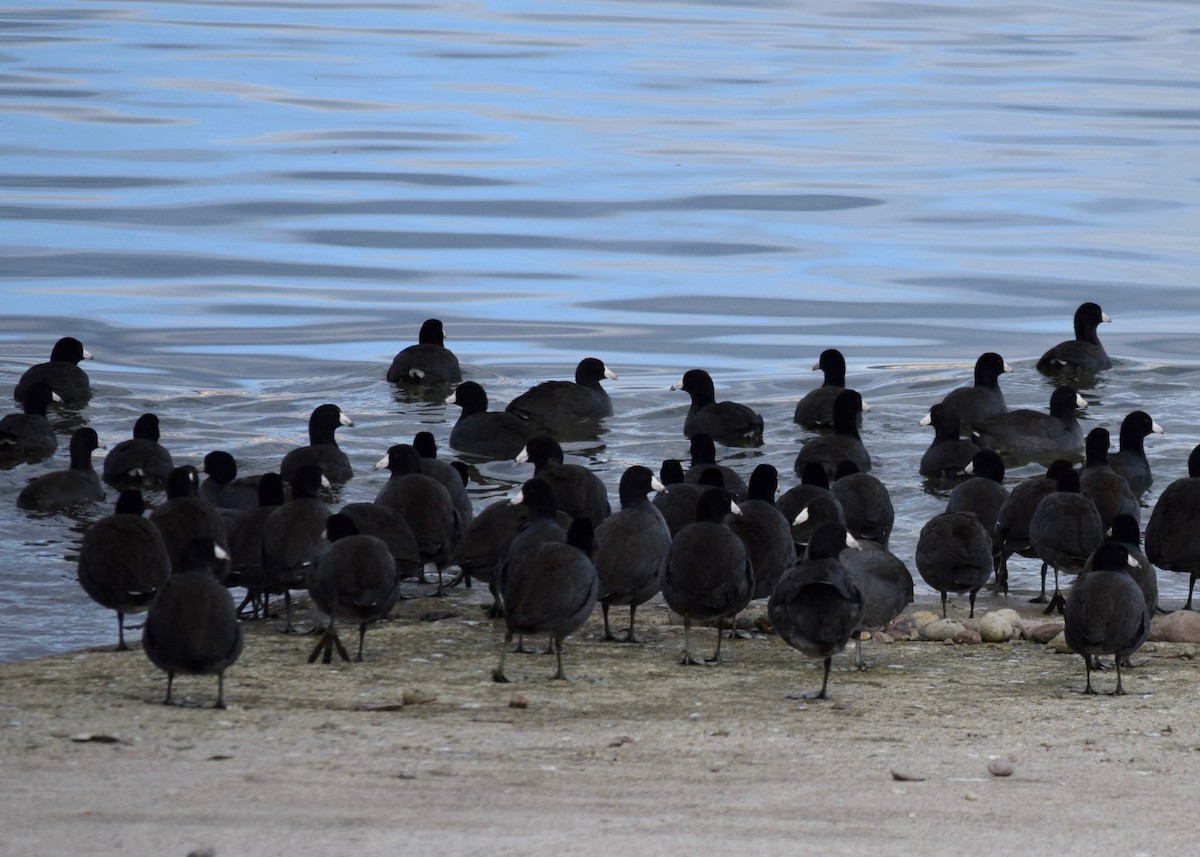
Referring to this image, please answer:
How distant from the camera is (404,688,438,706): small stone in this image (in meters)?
7.87

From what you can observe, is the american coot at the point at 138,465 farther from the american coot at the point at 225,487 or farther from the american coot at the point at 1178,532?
the american coot at the point at 1178,532

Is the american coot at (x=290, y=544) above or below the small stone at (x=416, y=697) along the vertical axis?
above

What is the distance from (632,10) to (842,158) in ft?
101

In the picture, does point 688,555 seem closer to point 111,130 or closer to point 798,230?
point 798,230

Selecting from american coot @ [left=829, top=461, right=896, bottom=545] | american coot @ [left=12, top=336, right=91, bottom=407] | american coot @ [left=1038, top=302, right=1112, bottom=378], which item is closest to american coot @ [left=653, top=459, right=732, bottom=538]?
american coot @ [left=829, top=461, right=896, bottom=545]

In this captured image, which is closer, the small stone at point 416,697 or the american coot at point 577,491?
the small stone at point 416,697

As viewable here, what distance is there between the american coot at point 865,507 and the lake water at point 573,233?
0.68 m

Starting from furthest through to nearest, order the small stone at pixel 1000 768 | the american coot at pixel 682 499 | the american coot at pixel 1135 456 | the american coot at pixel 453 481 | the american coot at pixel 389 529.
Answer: the american coot at pixel 1135 456
the american coot at pixel 453 481
the american coot at pixel 682 499
the american coot at pixel 389 529
the small stone at pixel 1000 768

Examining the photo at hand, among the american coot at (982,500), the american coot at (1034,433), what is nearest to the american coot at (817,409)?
the american coot at (1034,433)

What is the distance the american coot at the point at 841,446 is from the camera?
1434 cm

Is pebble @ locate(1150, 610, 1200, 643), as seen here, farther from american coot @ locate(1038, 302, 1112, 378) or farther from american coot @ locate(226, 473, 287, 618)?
american coot @ locate(1038, 302, 1112, 378)

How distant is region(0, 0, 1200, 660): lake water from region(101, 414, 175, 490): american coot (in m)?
0.85

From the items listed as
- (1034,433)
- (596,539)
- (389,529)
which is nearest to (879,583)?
(596,539)

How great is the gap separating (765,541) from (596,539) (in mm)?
1015
